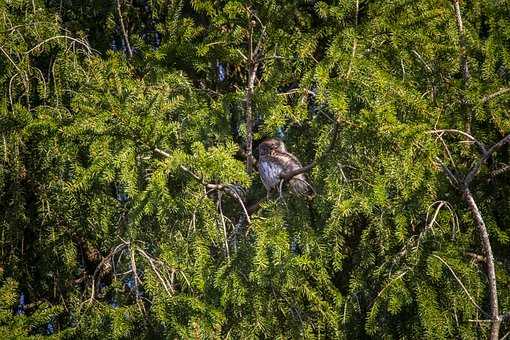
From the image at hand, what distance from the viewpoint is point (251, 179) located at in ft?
13.9

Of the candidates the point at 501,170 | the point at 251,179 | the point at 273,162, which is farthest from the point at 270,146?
the point at 501,170

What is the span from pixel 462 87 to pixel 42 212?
2652mm

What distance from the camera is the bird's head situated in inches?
224

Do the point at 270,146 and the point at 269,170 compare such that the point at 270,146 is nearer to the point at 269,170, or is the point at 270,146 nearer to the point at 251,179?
the point at 269,170

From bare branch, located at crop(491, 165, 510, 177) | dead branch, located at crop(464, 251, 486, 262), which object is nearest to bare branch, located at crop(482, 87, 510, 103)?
bare branch, located at crop(491, 165, 510, 177)

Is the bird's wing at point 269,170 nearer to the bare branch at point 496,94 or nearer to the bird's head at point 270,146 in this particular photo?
the bird's head at point 270,146

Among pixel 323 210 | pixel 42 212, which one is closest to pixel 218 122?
pixel 323 210

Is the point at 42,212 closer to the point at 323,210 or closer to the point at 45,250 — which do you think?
the point at 45,250

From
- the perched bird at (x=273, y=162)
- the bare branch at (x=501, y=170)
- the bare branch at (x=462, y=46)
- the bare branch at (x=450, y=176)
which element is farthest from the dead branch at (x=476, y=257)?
the perched bird at (x=273, y=162)

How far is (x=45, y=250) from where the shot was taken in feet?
15.5

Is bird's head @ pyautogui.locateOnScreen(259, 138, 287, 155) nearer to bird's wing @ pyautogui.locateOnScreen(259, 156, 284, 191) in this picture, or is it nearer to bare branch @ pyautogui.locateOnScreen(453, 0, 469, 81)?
bird's wing @ pyautogui.locateOnScreen(259, 156, 284, 191)

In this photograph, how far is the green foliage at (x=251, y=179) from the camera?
3.44 m

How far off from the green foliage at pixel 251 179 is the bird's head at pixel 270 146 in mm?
490

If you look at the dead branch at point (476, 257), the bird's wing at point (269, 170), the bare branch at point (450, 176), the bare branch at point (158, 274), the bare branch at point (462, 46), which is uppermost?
the bare branch at point (462, 46)
